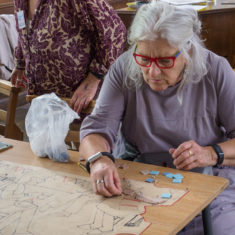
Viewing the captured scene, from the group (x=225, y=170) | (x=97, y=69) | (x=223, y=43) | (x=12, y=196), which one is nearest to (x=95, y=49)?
(x=97, y=69)

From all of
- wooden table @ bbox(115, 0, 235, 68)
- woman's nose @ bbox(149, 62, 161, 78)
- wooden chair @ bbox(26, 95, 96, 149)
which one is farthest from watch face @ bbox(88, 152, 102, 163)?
wooden table @ bbox(115, 0, 235, 68)

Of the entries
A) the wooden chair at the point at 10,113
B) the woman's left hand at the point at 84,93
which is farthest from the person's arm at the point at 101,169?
the wooden chair at the point at 10,113

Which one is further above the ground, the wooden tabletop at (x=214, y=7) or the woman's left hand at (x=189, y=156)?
the wooden tabletop at (x=214, y=7)

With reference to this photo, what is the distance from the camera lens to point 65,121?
199 cm

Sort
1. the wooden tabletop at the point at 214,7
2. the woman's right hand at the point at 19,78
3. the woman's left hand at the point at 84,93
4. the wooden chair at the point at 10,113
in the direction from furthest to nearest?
the wooden tabletop at the point at 214,7
the woman's right hand at the point at 19,78
the wooden chair at the point at 10,113
the woman's left hand at the point at 84,93

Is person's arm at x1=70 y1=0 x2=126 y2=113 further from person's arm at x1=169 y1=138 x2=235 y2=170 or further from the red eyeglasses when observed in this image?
person's arm at x1=169 y1=138 x2=235 y2=170

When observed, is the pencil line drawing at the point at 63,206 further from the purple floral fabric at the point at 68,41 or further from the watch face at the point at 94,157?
the purple floral fabric at the point at 68,41

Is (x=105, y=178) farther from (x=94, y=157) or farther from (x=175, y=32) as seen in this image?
(x=175, y=32)

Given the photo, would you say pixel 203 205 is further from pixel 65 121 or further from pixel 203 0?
pixel 203 0

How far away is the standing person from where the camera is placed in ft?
8.57

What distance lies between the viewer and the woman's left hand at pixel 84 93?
252cm

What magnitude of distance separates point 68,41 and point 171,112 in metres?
0.92

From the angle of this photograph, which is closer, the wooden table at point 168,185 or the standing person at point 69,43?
the wooden table at point 168,185

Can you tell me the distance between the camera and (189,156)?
179 cm
